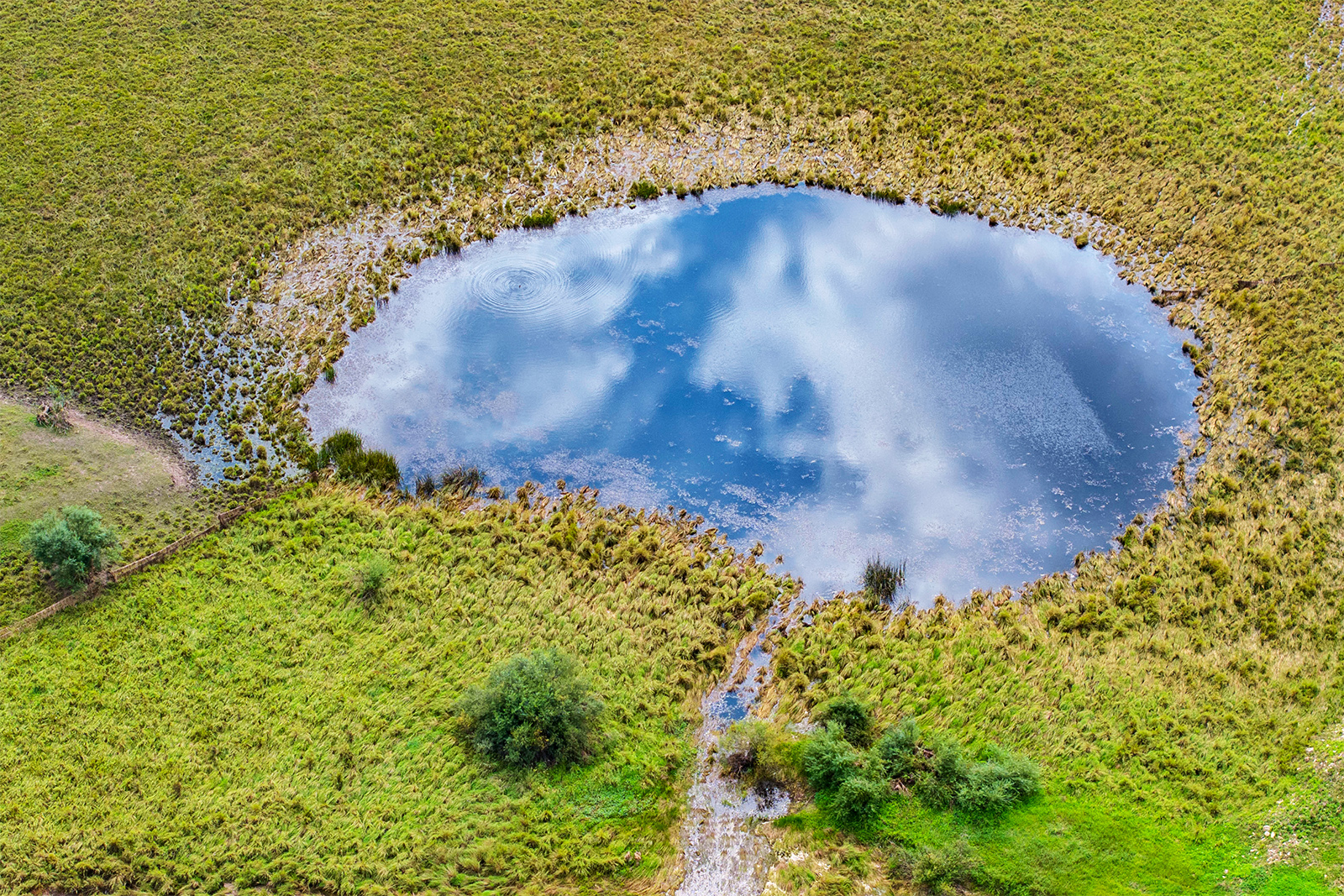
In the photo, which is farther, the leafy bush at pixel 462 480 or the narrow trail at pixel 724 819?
the leafy bush at pixel 462 480

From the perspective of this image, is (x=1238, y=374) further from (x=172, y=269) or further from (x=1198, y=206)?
(x=172, y=269)

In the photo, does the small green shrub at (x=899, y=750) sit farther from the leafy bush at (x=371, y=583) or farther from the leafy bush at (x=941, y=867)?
the leafy bush at (x=371, y=583)

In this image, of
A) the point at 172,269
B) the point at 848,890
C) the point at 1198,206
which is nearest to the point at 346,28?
the point at 172,269

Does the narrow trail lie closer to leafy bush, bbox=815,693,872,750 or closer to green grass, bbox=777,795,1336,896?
green grass, bbox=777,795,1336,896

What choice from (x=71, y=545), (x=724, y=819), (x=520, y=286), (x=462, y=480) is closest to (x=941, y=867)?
(x=724, y=819)

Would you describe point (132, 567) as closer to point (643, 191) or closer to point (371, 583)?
point (371, 583)

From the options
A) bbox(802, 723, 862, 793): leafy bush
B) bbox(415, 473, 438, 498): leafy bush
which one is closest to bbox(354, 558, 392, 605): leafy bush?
bbox(415, 473, 438, 498): leafy bush

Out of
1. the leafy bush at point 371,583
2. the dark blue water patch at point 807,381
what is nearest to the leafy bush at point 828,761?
the dark blue water patch at point 807,381
